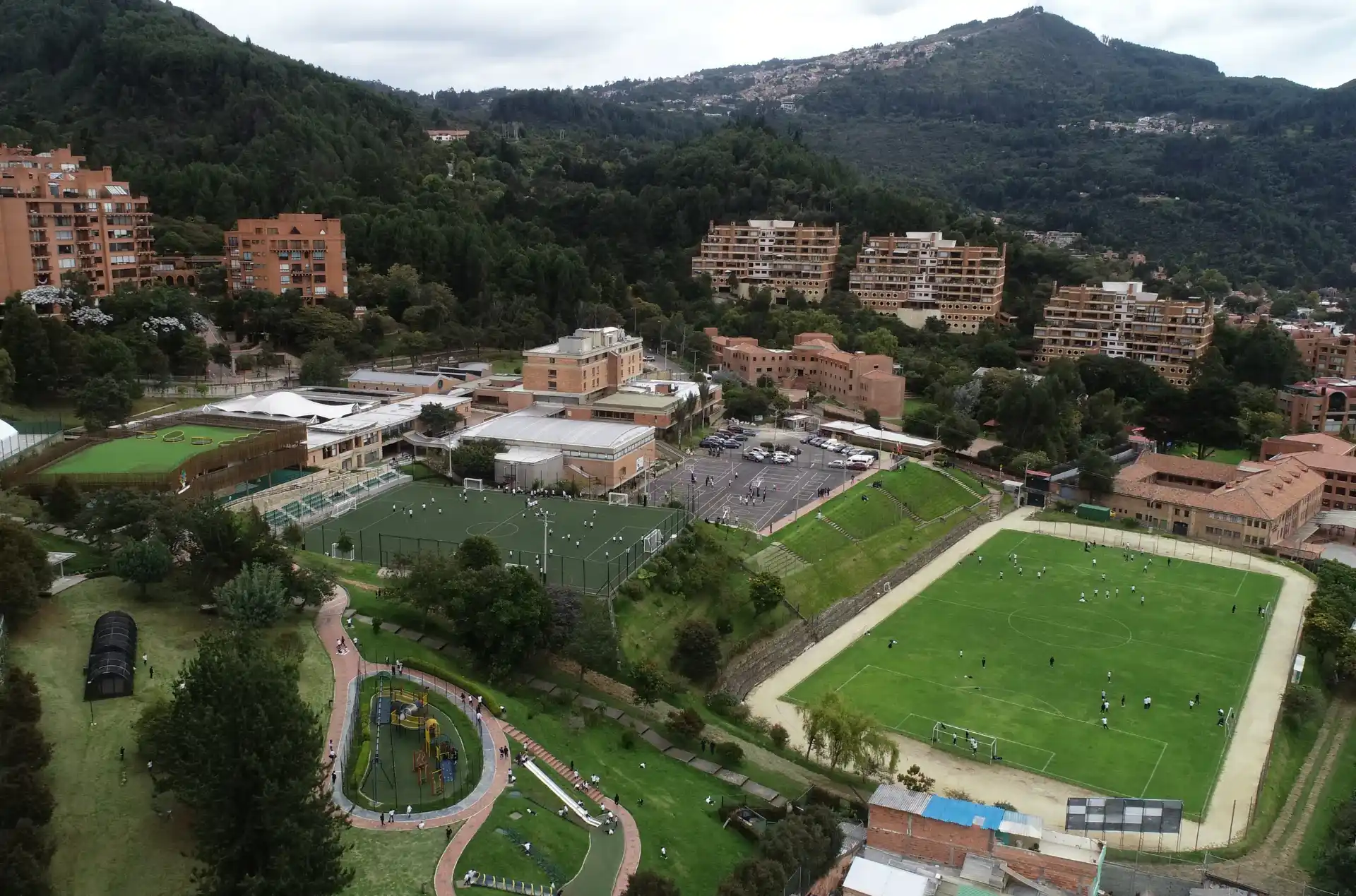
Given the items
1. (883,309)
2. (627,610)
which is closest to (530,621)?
(627,610)

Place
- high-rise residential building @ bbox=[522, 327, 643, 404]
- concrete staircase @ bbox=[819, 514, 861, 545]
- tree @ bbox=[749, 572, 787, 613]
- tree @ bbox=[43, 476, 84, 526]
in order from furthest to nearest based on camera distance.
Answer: high-rise residential building @ bbox=[522, 327, 643, 404] < concrete staircase @ bbox=[819, 514, 861, 545] < tree @ bbox=[749, 572, 787, 613] < tree @ bbox=[43, 476, 84, 526]

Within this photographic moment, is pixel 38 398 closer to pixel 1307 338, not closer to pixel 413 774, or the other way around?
pixel 413 774

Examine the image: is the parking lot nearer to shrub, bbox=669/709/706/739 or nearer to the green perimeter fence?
the green perimeter fence

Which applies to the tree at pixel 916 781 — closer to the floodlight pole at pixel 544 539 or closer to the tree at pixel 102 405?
the floodlight pole at pixel 544 539

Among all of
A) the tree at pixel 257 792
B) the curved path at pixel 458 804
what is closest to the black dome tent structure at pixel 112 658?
the curved path at pixel 458 804

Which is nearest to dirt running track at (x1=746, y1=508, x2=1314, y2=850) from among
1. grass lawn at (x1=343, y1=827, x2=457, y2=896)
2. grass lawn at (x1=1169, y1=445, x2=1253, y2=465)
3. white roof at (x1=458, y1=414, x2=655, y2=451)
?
grass lawn at (x1=343, y1=827, x2=457, y2=896)
